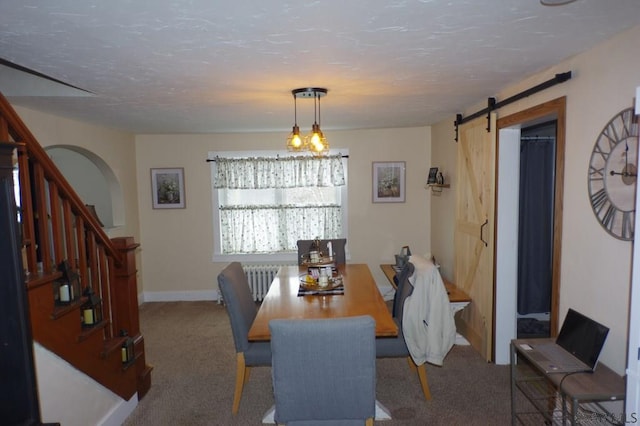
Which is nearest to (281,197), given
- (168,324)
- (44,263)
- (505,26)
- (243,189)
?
(243,189)

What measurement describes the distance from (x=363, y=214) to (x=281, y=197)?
1.12 meters

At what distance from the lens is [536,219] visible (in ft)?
14.1

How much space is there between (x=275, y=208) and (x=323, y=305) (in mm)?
2781

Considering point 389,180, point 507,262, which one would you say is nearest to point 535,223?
point 507,262

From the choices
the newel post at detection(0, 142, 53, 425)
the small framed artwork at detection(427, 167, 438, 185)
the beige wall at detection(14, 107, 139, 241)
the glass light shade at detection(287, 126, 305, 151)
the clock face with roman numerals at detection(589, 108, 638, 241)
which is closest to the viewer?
the newel post at detection(0, 142, 53, 425)

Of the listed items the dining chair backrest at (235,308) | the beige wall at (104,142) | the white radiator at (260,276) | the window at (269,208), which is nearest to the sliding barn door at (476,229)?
the window at (269,208)

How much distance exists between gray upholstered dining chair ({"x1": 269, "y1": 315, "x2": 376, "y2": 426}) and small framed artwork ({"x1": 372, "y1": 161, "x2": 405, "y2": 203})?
3.54 meters

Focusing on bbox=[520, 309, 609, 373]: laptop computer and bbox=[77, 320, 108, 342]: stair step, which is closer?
bbox=[520, 309, 609, 373]: laptop computer

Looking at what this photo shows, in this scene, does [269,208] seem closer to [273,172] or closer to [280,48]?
[273,172]

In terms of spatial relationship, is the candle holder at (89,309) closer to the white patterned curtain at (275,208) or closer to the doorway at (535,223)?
the white patterned curtain at (275,208)

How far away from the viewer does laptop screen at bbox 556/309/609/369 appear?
196cm

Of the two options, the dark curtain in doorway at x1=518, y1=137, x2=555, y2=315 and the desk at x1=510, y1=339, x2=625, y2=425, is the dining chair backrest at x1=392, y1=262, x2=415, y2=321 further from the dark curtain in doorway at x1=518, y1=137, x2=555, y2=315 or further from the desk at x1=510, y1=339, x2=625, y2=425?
the dark curtain in doorway at x1=518, y1=137, x2=555, y2=315

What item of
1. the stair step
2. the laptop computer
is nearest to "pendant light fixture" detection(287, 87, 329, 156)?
the stair step

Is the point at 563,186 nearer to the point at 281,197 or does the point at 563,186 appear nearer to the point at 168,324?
the point at 281,197
